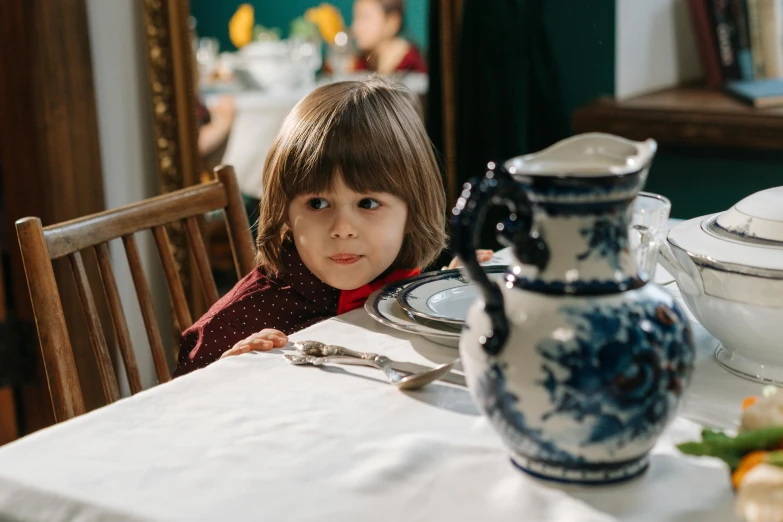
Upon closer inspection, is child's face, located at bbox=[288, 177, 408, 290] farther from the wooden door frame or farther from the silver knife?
the wooden door frame

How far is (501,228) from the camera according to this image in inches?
25.0

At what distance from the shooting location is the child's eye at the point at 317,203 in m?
1.24

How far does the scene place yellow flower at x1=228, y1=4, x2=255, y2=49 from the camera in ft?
9.62

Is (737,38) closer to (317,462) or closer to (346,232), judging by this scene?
(346,232)

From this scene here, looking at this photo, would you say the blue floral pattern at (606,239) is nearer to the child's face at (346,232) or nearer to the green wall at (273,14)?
the child's face at (346,232)

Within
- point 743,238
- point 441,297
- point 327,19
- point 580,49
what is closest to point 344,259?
point 441,297

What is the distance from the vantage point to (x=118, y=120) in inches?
95.4

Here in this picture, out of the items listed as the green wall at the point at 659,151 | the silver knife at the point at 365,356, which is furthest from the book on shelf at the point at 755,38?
the silver knife at the point at 365,356

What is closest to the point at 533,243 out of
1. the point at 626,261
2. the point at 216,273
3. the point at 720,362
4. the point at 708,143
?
the point at 626,261

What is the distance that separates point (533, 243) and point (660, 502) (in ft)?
0.65

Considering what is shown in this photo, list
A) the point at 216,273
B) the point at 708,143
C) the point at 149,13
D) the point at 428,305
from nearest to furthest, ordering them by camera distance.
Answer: the point at 428,305
the point at 708,143
the point at 149,13
the point at 216,273

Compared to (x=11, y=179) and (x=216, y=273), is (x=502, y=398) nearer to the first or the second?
(x=11, y=179)

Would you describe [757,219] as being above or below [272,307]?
above

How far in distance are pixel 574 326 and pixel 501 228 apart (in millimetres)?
85
